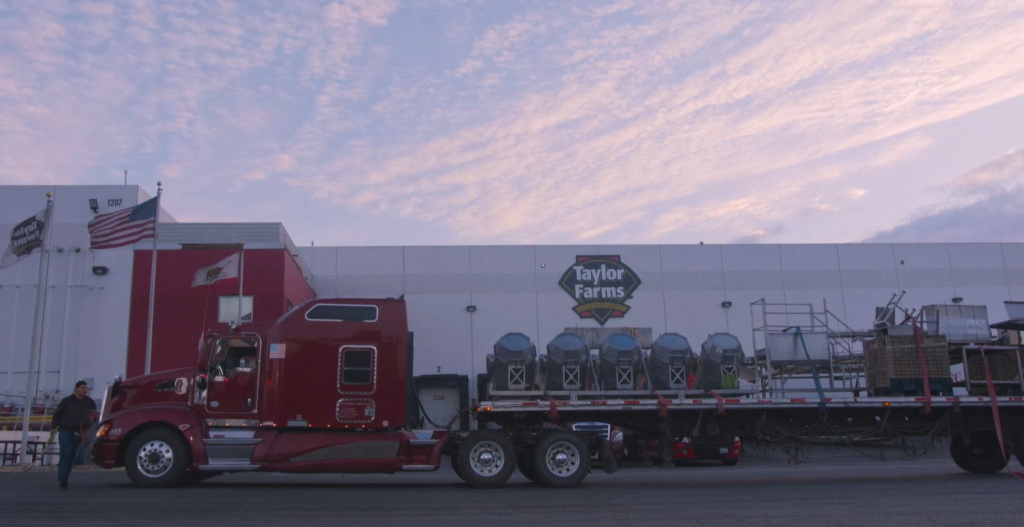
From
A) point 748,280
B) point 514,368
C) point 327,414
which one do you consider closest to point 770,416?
point 514,368

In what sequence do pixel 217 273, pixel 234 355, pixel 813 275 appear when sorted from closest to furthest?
pixel 234 355
pixel 217 273
pixel 813 275

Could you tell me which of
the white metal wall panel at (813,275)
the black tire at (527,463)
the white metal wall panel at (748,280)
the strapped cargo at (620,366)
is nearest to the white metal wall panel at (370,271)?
the white metal wall panel at (748,280)

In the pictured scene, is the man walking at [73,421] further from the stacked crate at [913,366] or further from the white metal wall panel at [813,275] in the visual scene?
the white metal wall panel at [813,275]

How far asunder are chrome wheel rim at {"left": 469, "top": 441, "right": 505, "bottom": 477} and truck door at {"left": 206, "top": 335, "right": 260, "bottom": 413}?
11.5 feet

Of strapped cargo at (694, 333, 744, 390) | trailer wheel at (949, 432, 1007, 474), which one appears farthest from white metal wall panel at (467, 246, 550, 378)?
trailer wheel at (949, 432, 1007, 474)

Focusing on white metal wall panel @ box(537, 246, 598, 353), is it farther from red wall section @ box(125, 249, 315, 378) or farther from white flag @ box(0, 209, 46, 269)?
→ white flag @ box(0, 209, 46, 269)

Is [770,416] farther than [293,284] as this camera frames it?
No

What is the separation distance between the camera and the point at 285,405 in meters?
12.6

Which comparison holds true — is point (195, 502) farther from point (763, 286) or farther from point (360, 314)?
point (763, 286)

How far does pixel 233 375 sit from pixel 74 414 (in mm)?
2665

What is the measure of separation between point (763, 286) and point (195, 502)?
1095 inches

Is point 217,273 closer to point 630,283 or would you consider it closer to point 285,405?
point 285,405

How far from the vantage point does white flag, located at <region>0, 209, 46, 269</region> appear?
65.7ft

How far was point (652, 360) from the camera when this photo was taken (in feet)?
48.1
